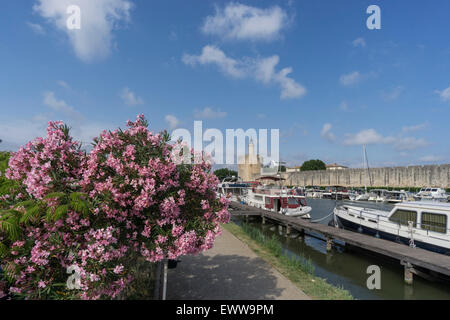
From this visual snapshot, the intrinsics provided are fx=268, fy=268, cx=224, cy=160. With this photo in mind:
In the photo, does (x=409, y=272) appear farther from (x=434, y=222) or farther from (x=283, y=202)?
(x=283, y=202)

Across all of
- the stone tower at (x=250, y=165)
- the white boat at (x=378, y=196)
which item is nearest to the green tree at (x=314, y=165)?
the stone tower at (x=250, y=165)

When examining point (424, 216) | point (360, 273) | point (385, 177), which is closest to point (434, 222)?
point (424, 216)

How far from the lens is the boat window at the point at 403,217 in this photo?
594 inches

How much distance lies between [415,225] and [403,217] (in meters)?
0.93

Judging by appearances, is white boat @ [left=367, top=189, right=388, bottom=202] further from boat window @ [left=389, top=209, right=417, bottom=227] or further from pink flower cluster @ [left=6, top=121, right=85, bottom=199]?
pink flower cluster @ [left=6, top=121, right=85, bottom=199]

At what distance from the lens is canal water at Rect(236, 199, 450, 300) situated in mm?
11398

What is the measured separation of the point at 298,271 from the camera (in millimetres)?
11008

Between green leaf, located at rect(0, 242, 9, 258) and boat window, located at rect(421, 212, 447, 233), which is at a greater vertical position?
green leaf, located at rect(0, 242, 9, 258)

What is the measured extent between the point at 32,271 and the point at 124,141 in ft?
8.86

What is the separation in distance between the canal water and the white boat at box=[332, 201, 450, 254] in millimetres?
1603

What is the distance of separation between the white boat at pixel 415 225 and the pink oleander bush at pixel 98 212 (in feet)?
42.2

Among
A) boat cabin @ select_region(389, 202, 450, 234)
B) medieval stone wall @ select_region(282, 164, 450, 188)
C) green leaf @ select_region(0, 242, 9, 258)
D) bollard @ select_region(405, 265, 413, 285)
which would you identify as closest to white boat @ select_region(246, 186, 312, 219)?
boat cabin @ select_region(389, 202, 450, 234)
